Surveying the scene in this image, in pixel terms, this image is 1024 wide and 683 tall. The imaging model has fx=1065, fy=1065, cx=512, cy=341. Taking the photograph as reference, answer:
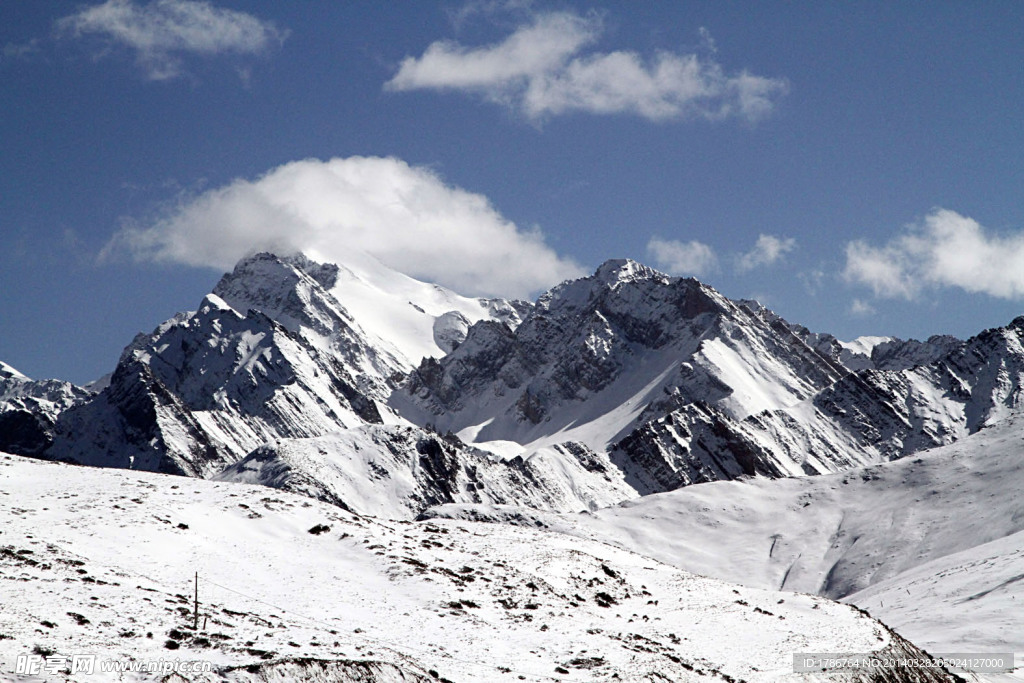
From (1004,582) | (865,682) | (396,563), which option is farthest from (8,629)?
(1004,582)

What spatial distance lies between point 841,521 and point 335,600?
449 feet

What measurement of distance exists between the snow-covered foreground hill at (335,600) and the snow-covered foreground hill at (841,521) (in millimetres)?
58695

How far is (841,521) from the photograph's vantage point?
549 feet

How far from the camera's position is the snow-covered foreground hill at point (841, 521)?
14200 cm

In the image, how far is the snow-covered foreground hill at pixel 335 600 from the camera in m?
33.5

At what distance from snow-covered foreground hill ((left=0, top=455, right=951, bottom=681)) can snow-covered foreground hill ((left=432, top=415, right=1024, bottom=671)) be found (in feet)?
193

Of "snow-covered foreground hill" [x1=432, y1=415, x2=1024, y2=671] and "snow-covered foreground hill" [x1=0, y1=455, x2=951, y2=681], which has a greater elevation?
"snow-covered foreground hill" [x1=432, y1=415, x2=1024, y2=671]

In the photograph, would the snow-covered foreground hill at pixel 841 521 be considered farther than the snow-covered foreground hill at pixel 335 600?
Yes

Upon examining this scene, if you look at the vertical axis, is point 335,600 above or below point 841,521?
below

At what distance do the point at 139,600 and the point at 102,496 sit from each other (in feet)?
68.5

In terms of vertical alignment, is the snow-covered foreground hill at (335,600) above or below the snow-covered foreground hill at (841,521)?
below

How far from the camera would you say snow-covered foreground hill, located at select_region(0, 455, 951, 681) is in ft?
110

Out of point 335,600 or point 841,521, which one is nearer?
point 335,600

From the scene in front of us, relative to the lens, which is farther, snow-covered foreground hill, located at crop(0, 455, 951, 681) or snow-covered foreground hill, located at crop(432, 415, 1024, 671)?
snow-covered foreground hill, located at crop(432, 415, 1024, 671)
